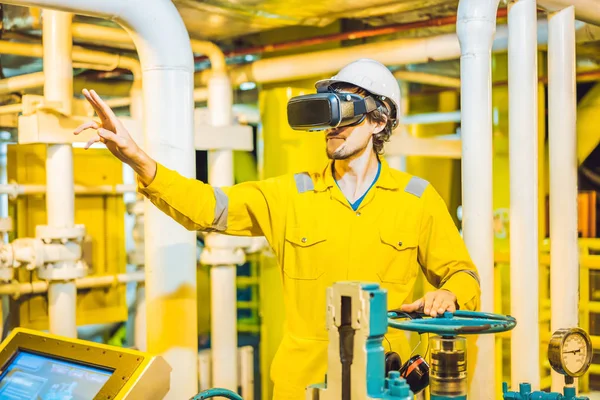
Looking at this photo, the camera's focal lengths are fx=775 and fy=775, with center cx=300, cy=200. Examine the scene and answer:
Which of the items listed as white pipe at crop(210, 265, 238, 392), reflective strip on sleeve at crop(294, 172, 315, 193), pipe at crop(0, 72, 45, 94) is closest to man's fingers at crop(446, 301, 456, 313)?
reflective strip on sleeve at crop(294, 172, 315, 193)

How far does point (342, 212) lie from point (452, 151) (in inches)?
77.6

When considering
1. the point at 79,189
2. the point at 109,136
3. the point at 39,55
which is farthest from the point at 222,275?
Result: the point at 109,136

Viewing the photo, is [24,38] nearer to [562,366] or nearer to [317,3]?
[317,3]

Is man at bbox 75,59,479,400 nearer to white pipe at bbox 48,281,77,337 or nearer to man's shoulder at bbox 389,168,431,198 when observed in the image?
man's shoulder at bbox 389,168,431,198

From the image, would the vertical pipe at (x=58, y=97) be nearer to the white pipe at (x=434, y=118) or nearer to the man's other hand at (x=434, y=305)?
the man's other hand at (x=434, y=305)

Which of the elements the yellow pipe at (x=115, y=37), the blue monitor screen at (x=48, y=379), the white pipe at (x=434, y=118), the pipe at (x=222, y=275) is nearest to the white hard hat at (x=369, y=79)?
the blue monitor screen at (x=48, y=379)

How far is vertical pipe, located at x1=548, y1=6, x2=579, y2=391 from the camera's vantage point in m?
2.63

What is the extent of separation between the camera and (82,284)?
321 cm

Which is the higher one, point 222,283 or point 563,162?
point 563,162

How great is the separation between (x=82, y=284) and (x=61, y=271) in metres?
0.54

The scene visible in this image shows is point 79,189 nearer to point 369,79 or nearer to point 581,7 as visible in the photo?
point 369,79

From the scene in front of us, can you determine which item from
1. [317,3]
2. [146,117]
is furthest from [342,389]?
[317,3]

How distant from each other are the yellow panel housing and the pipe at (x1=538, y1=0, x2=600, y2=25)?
194 centimetres

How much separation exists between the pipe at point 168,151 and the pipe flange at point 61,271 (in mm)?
625
